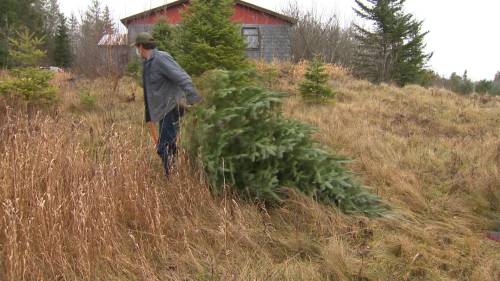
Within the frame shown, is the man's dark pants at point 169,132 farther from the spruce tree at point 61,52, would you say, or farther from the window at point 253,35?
the spruce tree at point 61,52

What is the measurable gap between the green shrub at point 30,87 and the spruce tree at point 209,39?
2.50 meters

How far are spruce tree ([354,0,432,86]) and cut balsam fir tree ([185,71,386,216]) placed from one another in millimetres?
18724

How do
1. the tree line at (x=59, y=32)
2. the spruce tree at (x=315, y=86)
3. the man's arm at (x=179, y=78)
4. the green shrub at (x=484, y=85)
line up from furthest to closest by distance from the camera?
the green shrub at (x=484, y=85)
the tree line at (x=59, y=32)
the spruce tree at (x=315, y=86)
the man's arm at (x=179, y=78)

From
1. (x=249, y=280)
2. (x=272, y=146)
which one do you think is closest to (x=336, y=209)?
(x=272, y=146)

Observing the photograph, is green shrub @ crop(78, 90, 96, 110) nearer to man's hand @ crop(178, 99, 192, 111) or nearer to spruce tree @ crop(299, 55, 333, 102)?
man's hand @ crop(178, 99, 192, 111)

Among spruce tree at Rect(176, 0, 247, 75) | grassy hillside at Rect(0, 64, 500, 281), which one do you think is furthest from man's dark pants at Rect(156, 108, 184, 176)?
spruce tree at Rect(176, 0, 247, 75)

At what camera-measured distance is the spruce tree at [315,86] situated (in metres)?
9.87

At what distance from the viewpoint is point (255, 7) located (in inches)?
829

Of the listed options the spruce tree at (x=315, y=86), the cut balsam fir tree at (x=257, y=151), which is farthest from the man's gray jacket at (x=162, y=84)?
the spruce tree at (x=315, y=86)

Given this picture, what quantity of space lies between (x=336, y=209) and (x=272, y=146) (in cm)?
81

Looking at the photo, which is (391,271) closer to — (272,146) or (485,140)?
(272,146)

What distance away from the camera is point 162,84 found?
4492 millimetres

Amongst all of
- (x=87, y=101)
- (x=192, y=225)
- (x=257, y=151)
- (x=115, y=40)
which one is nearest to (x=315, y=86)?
(x=87, y=101)

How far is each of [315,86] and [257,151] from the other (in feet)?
20.9
